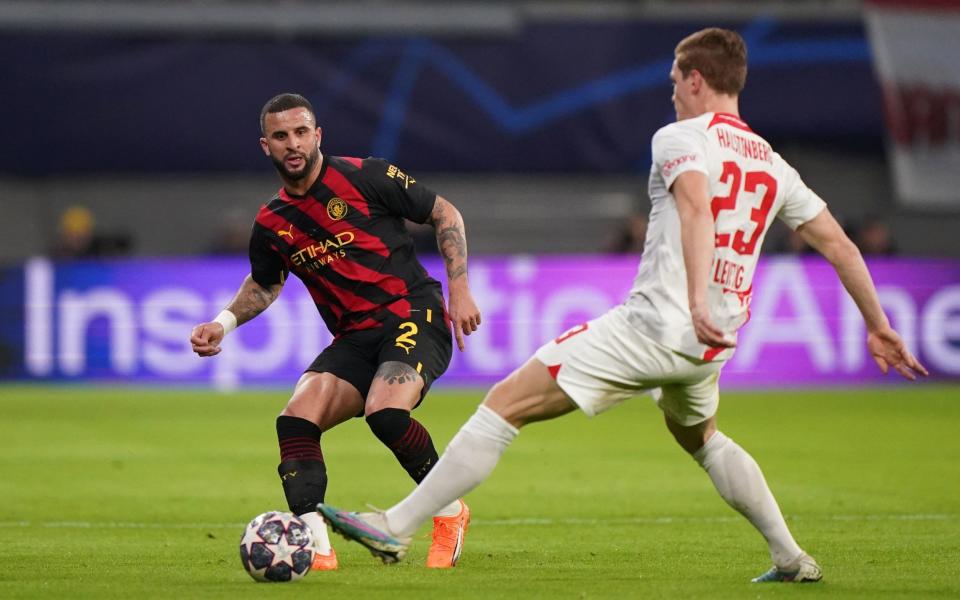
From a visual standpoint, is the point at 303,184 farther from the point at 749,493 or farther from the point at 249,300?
the point at 749,493

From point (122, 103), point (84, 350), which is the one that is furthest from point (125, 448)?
point (122, 103)

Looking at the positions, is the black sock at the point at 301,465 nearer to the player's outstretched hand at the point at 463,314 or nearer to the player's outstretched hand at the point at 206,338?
the player's outstretched hand at the point at 206,338

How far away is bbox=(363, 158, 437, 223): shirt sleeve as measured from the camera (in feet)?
23.5

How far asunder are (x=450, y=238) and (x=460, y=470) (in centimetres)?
165

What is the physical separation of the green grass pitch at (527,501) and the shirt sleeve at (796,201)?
4.55 ft

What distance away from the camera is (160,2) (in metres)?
21.1

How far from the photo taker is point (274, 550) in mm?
6117

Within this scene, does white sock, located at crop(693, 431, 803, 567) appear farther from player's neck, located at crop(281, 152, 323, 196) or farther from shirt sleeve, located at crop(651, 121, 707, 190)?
player's neck, located at crop(281, 152, 323, 196)

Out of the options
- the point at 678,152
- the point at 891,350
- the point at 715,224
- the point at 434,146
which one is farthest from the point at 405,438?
the point at 434,146

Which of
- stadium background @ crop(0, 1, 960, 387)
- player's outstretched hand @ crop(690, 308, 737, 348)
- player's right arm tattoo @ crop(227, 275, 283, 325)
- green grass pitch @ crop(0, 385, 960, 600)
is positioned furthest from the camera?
stadium background @ crop(0, 1, 960, 387)

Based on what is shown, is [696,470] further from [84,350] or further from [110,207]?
[110,207]

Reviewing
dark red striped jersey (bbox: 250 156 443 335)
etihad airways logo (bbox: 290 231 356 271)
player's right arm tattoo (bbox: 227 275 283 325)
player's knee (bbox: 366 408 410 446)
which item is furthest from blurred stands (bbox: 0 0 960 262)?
player's knee (bbox: 366 408 410 446)

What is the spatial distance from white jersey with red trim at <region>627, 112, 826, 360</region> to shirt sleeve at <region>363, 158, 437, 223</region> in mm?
1586

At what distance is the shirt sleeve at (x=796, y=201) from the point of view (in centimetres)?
591
